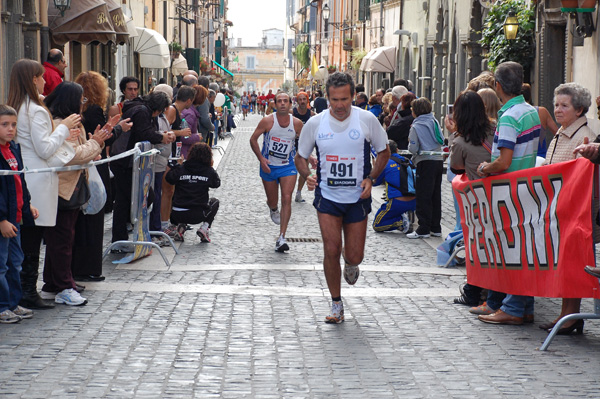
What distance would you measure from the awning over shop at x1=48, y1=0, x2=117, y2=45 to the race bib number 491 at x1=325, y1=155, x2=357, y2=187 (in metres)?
13.3

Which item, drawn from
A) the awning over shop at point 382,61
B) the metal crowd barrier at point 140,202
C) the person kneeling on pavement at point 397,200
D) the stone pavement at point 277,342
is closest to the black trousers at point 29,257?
the stone pavement at point 277,342

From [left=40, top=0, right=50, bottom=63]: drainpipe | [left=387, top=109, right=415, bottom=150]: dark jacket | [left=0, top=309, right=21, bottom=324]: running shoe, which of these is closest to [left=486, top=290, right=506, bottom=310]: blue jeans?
[left=0, top=309, right=21, bottom=324]: running shoe

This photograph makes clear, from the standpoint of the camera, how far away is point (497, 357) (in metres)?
6.61

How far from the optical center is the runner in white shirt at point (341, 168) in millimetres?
7605

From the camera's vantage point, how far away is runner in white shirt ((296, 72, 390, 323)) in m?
7.61

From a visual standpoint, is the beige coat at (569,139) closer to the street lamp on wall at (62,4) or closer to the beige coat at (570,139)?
the beige coat at (570,139)

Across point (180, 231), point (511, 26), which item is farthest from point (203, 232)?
point (511, 26)

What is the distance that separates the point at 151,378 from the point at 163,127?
19.6 feet

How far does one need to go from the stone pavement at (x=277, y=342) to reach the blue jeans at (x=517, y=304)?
150 millimetres

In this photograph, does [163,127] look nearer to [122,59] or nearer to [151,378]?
[151,378]

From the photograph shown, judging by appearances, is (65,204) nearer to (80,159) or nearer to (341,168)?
(80,159)

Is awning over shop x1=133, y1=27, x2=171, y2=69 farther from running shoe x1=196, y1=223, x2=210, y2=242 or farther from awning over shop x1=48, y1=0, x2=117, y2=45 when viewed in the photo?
running shoe x1=196, y1=223, x2=210, y2=242

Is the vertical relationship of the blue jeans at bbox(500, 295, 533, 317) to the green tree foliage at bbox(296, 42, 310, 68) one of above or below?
below

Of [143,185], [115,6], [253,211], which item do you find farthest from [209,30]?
[143,185]
